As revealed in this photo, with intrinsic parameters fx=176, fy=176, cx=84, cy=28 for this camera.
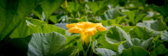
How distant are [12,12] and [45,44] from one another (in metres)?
0.13

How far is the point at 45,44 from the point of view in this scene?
1.72 ft

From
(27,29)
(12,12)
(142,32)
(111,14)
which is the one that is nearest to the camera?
(12,12)

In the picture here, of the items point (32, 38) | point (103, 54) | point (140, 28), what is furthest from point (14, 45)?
point (140, 28)

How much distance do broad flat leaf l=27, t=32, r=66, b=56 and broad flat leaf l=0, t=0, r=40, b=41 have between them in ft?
0.23

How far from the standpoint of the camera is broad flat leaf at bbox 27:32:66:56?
1.66ft

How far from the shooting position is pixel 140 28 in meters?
0.72

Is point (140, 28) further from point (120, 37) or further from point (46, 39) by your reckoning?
point (46, 39)

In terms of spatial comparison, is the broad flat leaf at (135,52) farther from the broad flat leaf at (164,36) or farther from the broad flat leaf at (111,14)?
the broad flat leaf at (111,14)

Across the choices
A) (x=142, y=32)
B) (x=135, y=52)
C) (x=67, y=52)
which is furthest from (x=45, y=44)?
(x=142, y=32)

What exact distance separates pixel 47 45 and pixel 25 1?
144 mm

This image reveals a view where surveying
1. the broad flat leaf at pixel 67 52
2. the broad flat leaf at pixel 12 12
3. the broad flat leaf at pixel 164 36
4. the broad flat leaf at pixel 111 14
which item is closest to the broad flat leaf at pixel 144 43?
the broad flat leaf at pixel 164 36

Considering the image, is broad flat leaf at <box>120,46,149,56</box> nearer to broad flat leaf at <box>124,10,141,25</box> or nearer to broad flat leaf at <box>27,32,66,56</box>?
broad flat leaf at <box>27,32,66,56</box>

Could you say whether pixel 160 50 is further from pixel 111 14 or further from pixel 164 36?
pixel 111 14

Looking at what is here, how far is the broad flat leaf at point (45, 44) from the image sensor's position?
507 millimetres
